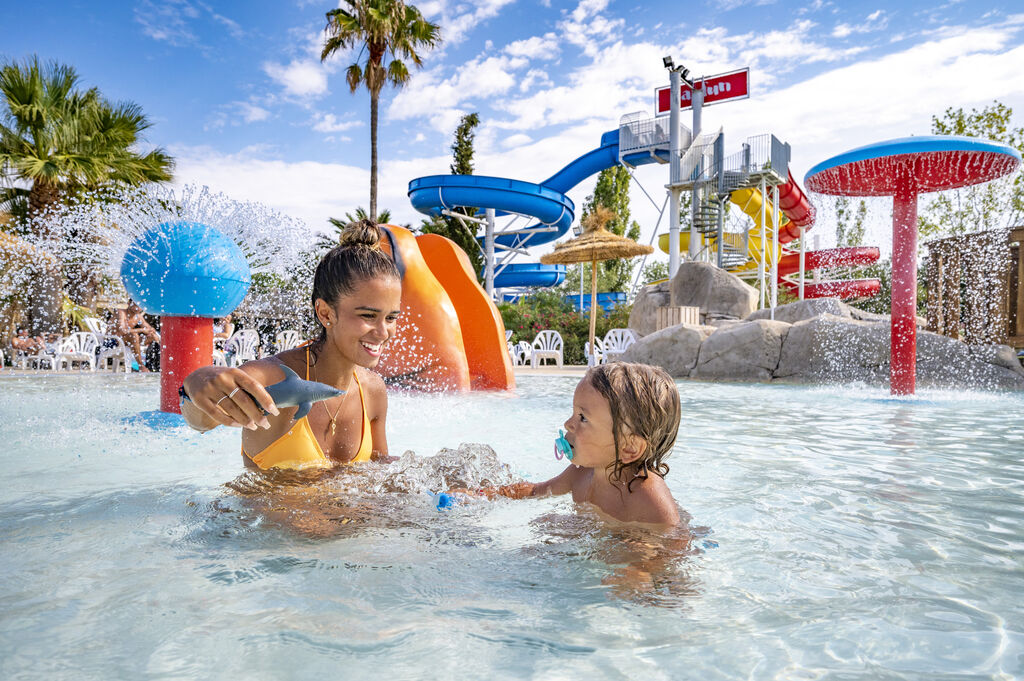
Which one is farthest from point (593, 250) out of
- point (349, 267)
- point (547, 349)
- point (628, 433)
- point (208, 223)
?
point (628, 433)

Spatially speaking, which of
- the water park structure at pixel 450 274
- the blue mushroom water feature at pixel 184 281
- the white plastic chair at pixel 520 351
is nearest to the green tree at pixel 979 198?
the water park structure at pixel 450 274

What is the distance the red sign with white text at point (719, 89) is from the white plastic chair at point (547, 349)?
8371mm

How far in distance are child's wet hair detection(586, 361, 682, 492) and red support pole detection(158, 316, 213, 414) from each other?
345cm

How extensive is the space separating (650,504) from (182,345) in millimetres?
3733

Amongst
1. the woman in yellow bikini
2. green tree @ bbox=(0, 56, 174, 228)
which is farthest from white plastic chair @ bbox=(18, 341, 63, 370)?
the woman in yellow bikini

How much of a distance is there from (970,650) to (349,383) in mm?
2131

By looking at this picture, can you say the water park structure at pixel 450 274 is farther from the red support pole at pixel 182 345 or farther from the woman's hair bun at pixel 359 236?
the woman's hair bun at pixel 359 236

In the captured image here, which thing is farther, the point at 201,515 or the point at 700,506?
the point at 700,506

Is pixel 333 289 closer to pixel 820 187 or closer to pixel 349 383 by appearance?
pixel 349 383

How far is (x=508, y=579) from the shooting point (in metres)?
1.80

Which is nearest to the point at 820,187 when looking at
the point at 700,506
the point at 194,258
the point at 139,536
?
the point at 700,506

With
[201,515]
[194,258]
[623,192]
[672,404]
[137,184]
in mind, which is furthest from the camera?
[623,192]

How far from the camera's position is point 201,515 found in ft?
8.01

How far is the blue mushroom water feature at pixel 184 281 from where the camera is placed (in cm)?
441
